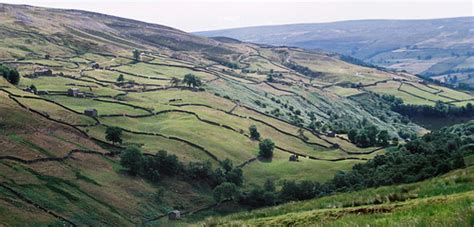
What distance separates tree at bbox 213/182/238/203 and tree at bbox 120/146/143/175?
1476cm

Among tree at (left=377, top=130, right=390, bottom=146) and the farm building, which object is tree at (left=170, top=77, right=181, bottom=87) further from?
tree at (left=377, top=130, right=390, bottom=146)

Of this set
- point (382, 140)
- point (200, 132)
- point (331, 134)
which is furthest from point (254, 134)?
point (382, 140)

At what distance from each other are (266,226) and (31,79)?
14723cm

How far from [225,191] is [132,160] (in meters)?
17.7

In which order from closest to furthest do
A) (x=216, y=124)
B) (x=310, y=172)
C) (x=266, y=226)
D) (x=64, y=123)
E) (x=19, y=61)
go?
(x=266, y=226), (x=64, y=123), (x=310, y=172), (x=216, y=124), (x=19, y=61)

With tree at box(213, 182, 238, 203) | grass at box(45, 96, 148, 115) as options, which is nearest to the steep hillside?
grass at box(45, 96, 148, 115)

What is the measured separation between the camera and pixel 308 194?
9081cm

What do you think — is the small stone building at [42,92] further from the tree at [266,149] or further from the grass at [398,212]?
the grass at [398,212]

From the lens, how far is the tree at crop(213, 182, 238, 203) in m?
92.1

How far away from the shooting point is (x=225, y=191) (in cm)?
9238

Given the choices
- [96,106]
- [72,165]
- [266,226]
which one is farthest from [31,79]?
[266,226]

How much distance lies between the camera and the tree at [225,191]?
302ft

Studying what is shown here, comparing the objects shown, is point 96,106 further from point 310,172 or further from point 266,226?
point 266,226

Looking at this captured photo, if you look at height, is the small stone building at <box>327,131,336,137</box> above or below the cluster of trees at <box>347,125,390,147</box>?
below
